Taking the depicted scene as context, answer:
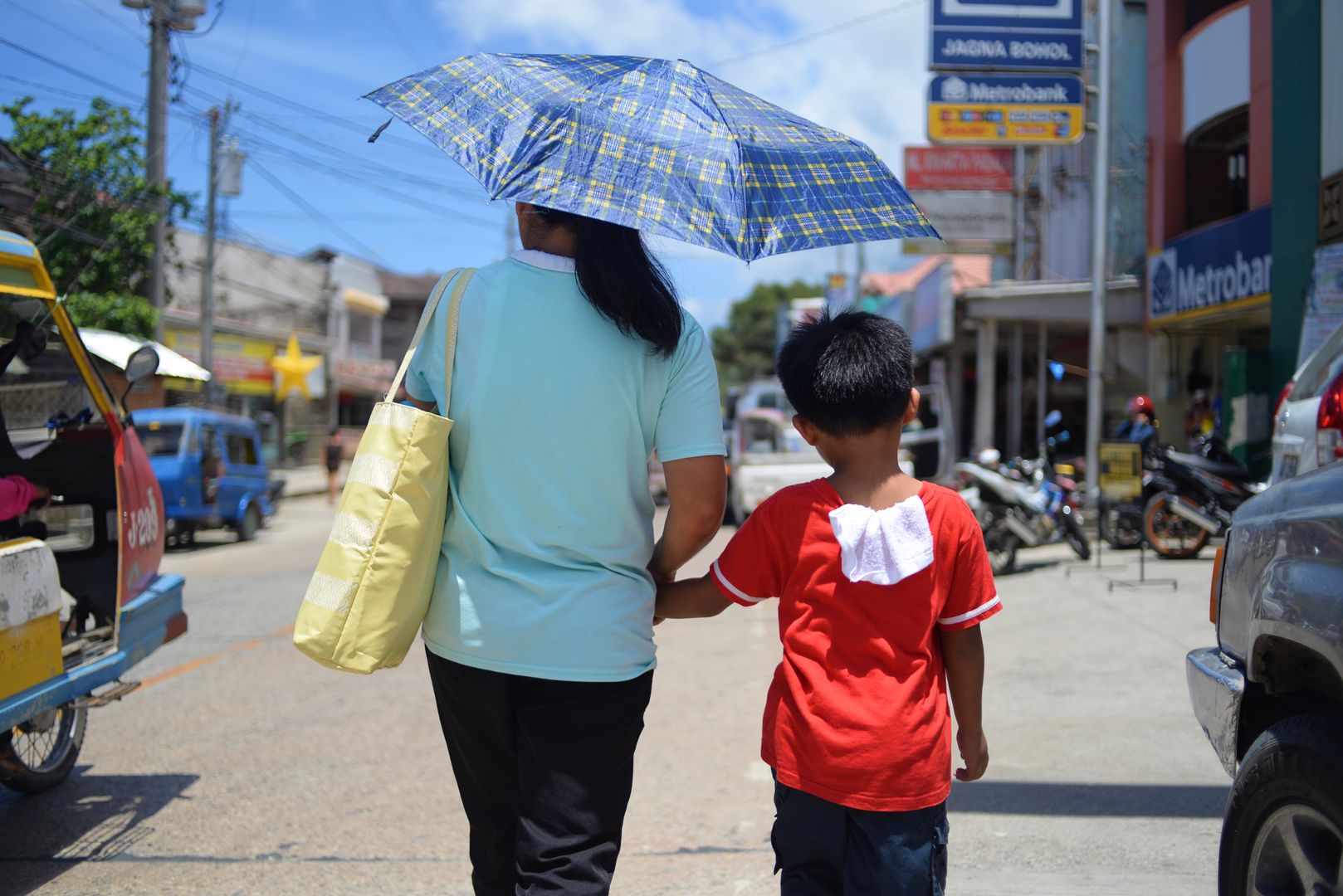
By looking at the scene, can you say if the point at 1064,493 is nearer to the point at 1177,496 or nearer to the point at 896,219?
the point at 1177,496

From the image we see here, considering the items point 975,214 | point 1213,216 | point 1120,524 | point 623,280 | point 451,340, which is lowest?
point 1120,524

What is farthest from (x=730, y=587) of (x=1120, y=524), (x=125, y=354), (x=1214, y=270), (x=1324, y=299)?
(x=1214, y=270)

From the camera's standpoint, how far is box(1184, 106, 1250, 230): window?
52.7 feet

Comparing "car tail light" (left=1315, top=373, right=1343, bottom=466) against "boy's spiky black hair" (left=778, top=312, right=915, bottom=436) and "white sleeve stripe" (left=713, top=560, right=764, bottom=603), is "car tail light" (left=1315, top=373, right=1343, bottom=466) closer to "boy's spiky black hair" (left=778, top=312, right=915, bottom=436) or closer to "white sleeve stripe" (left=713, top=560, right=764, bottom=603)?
"boy's spiky black hair" (left=778, top=312, right=915, bottom=436)

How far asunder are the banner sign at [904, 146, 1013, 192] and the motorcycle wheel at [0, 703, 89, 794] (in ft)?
54.6

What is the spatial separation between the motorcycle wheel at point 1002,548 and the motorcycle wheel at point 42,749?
28.2 feet

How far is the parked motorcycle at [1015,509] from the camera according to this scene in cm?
1174

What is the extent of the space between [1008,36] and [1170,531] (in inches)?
282

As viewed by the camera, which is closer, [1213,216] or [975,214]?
[1213,216]

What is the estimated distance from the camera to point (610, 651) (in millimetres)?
2301

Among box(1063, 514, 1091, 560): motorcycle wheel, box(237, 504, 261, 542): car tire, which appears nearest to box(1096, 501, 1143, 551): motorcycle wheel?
box(1063, 514, 1091, 560): motorcycle wheel

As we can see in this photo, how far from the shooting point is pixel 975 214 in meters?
20.1

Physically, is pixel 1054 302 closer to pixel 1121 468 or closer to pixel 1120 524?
pixel 1120 524

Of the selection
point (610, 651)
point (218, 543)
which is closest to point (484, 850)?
point (610, 651)
